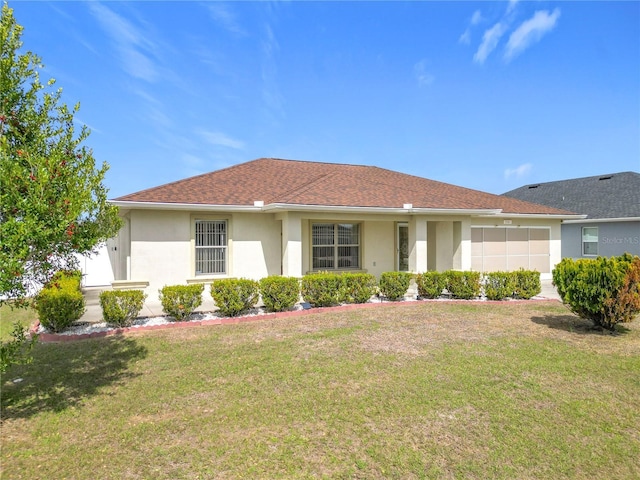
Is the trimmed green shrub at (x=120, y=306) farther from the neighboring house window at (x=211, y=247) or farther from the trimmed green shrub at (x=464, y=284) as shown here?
the trimmed green shrub at (x=464, y=284)

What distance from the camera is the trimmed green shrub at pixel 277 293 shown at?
10.3 meters

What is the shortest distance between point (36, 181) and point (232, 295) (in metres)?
6.42

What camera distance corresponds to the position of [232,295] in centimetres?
984

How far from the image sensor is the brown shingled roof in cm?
1254

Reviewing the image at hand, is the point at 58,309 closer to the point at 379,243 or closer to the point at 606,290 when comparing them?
the point at 379,243

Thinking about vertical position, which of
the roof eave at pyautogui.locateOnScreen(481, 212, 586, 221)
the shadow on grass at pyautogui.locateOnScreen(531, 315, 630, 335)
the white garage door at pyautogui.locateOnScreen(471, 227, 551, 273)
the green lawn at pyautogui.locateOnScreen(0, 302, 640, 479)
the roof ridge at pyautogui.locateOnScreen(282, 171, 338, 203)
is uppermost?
the roof ridge at pyautogui.locateOnScreen(282, 171, 338, 203)

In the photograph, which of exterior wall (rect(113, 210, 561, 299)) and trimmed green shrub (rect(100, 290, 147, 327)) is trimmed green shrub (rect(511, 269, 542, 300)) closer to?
exterior wall (rect(113, 210, 561, 299))

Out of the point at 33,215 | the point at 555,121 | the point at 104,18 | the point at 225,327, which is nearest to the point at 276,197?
the point at 225,327

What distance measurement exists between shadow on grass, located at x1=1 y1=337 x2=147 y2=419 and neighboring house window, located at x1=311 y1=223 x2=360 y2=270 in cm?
780

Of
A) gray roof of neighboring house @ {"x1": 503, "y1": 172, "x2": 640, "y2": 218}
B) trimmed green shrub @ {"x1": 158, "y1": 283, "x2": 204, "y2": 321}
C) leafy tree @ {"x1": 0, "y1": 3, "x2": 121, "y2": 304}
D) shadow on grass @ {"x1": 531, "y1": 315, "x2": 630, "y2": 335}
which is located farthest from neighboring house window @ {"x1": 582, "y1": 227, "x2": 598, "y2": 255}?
leafy tree @ {"x1": 0, "y1": 3, "x2": 121, "y2": 304}

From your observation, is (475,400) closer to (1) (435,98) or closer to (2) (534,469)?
(2) (534,469)

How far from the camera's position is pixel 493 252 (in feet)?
56.2

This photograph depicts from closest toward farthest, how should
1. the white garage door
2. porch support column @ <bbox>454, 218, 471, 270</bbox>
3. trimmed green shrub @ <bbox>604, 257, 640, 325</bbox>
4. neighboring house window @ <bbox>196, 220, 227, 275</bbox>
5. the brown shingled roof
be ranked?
trimmed green shrub @ <bbox>604, 257, 640, 325</bbox>
the brown shingled roof
neighboring house window @ <bbox>196, 220, 227, 275</bbox>
porch support column @ <bbox>454, 218, 471, 270</bbox>
the white garage door

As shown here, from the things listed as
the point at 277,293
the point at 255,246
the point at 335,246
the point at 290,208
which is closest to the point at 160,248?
the point at 255,246
